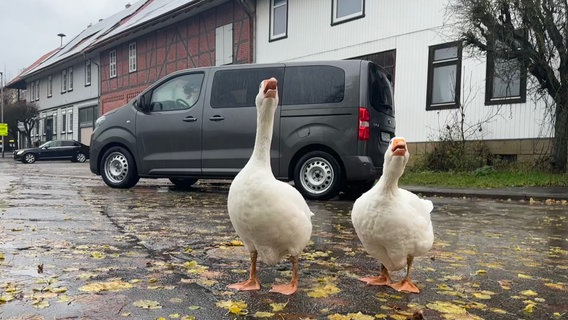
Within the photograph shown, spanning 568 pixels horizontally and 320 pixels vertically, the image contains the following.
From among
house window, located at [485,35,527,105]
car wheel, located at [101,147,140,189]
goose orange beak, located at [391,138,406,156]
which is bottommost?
car wheel, located at [101,147,140,189]

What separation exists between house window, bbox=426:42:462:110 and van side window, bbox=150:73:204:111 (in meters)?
8.58

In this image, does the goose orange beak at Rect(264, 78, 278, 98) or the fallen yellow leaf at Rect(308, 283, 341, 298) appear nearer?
the goose orange beak at Rect(264, 78, 278, 98)

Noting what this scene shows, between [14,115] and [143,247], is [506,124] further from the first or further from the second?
[14,115]

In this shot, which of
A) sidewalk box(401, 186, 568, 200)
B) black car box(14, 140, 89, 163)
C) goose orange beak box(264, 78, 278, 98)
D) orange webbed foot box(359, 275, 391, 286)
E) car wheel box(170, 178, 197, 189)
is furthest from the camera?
black car box(14, 140, 89, 163)

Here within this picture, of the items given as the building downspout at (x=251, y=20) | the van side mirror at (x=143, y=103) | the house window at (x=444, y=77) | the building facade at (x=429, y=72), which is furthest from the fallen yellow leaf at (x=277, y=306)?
the building downspout at (x=251, y=20)

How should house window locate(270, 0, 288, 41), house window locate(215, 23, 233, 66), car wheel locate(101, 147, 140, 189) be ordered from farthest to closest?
1. house window locate(215, 23, 233, 66)
2. house window locate(270, 0, 288, 41)
3. car wheel locate(101, 147, 140, 189)

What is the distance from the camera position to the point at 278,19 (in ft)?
69.5

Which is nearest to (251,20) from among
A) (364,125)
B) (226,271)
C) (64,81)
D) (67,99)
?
(364,125)

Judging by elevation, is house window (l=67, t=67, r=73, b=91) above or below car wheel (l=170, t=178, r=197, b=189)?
above

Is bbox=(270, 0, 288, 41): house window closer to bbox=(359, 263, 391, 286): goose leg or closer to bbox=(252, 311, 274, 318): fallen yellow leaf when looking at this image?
bbox=(359, 263, 391, 286): goose leg

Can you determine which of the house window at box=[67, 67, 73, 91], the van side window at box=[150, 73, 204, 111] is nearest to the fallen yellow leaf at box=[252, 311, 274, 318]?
the van side window at box=[150, 73, 204, 111]

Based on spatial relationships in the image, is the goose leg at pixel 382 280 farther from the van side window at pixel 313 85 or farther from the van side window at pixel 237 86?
the van side window at pixel 237 86

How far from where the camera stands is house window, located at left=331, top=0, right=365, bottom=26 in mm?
17636

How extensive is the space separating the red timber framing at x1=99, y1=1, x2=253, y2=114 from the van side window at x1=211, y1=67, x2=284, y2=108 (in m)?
13.8
